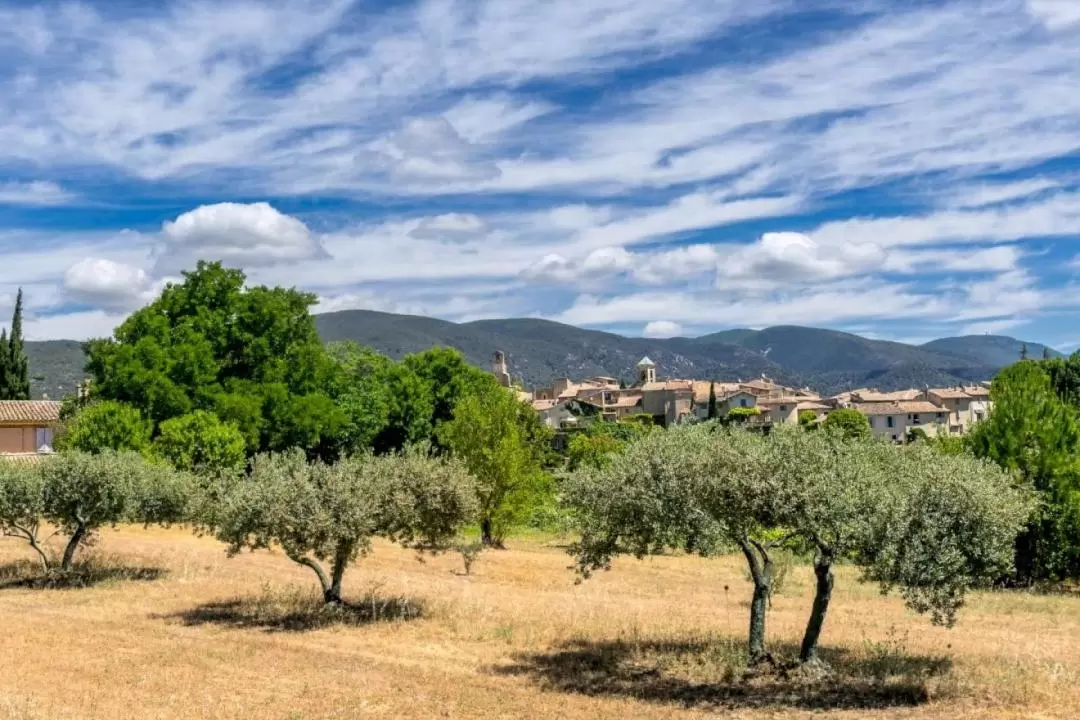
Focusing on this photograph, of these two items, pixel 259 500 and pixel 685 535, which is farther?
pixel 259 500

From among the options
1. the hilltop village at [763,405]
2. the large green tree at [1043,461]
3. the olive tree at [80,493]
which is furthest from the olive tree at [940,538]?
the hilltop village at [763,405]

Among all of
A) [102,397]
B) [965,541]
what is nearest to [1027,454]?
[965,541]

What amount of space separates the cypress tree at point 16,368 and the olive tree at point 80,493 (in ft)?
179

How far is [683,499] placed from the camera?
19672mm

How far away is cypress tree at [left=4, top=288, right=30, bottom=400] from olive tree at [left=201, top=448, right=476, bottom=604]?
209ft

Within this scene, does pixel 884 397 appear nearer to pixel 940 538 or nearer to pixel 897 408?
pixel 897 408

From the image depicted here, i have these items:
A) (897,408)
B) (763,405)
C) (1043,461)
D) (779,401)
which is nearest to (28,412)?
(1043,461)

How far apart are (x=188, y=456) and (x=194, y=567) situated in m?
13.2

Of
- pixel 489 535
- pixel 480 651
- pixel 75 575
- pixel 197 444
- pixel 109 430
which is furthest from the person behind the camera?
pixel 489 535

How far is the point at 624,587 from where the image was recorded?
123 ft

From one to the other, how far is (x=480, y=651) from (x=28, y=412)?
61.8 meters

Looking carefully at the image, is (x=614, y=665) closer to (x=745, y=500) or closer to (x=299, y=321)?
(x=745, y=500)

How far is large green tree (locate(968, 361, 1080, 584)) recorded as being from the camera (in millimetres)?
43062

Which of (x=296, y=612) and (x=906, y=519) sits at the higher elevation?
(x=906, y=519)
